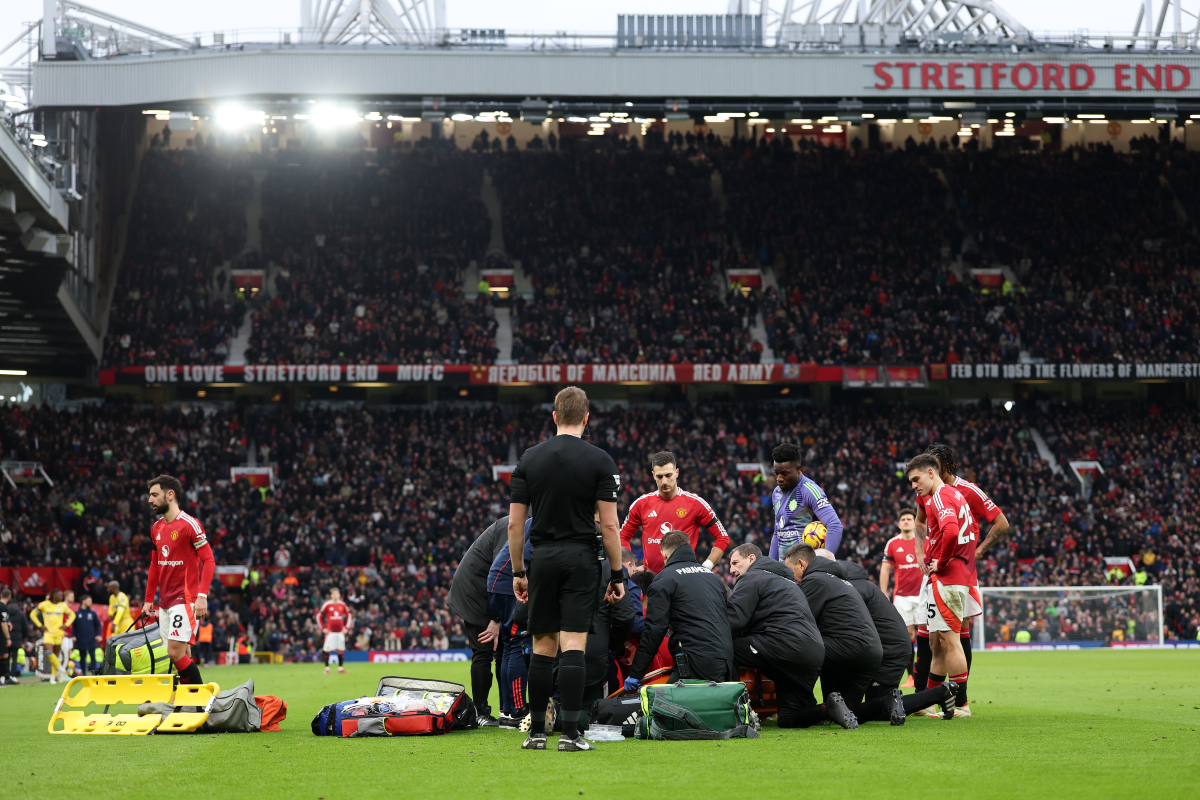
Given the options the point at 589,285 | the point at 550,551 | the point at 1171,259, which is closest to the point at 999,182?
the point at 1171,259

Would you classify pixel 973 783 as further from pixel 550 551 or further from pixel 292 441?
pixel 292 441

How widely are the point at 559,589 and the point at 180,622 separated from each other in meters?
4.89

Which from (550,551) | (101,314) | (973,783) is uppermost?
(101,314)

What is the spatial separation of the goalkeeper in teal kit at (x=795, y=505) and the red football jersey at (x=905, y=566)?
17.9ft

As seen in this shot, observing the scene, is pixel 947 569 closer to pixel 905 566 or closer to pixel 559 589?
pixel 559 589

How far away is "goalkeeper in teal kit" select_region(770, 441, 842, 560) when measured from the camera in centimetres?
1145

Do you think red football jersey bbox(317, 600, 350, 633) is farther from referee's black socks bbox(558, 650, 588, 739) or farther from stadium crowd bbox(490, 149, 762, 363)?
referee's black socks bbox(558, 650, 588, 739)

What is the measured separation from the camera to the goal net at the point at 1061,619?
3014 cm

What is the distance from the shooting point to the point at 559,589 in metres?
7.78

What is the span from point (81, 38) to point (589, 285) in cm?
1816

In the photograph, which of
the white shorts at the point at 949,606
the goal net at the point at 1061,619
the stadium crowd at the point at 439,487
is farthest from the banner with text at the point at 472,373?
the white shorts at the point at 949,606

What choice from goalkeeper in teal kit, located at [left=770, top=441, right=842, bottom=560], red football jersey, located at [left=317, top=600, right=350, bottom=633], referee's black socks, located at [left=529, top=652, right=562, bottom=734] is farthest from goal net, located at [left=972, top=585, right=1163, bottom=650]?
referee's black socks, located at [left=529, top=652, right=562, bottom=734]

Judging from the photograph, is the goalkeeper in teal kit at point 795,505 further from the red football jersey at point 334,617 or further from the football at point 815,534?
the red football jersey at point 334,617

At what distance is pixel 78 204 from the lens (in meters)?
33.8
